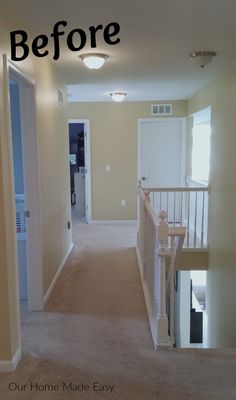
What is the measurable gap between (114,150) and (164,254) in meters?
4.81

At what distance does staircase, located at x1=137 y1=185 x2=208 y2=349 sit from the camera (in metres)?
2.73

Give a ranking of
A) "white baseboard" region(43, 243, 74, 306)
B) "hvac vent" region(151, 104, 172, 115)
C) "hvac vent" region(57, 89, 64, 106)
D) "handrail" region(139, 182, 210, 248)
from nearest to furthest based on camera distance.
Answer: "white baseboard" region(43, 243, 74, 306) < "hvac vent" region(57, 89, 64, 106) < "handrail" region(139, 182, 210, 248) < "hvac vent" region(151, 104, 172, 115)

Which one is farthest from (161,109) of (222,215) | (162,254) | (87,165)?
(162,254)

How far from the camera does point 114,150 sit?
7.32 m

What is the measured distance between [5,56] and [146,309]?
2480 mm

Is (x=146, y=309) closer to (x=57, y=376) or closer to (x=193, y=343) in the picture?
(x=57, y=376)

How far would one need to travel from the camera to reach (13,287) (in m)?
2.53

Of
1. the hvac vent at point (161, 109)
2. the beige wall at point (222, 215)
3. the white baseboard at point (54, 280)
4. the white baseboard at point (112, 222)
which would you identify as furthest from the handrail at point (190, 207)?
the hvac vent at point (161, 109)

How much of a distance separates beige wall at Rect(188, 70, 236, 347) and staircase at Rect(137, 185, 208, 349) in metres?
0.38

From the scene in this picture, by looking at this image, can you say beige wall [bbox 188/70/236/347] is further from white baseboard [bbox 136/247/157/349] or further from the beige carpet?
the beige carpet

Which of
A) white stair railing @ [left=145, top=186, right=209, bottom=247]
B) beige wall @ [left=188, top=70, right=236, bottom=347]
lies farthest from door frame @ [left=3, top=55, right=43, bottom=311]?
beige wall @ [left=188, top=70, right=236, bottom=347]

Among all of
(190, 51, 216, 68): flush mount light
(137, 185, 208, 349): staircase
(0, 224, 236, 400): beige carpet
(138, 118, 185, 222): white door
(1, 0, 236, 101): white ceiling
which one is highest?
(1, 0, 236, 101): white ceiling

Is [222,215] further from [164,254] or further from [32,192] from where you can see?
[32,192]

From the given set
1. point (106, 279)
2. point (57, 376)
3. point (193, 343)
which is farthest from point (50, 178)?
point (193, 343)
